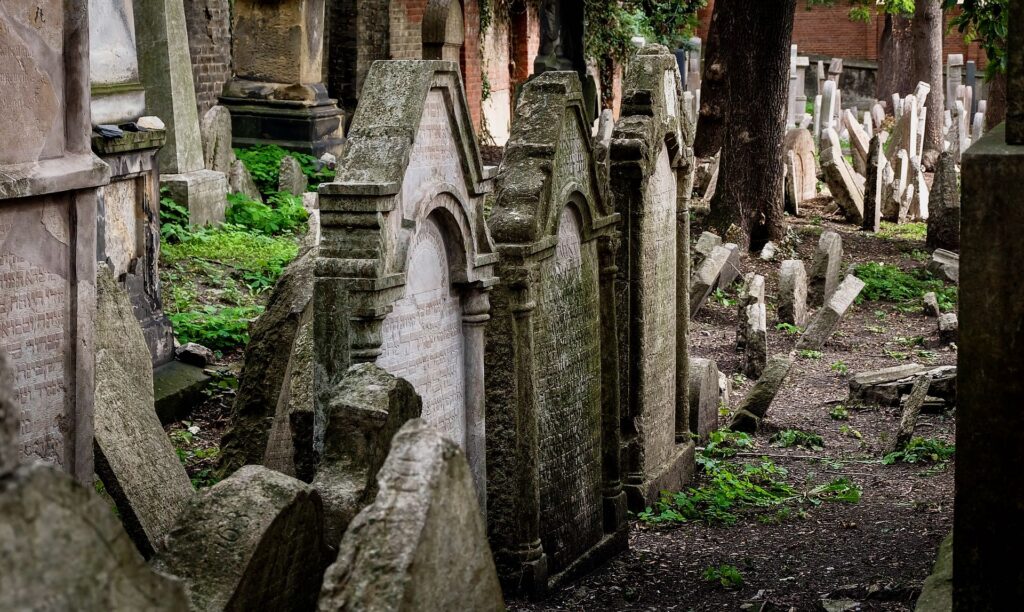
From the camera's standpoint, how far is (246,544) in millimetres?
3467

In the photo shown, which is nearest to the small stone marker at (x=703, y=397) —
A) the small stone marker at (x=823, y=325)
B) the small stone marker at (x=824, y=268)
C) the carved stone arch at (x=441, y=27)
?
the small stone marker at (x=823, y=325)

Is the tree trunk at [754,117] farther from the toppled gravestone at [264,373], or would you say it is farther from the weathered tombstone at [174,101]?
the toppled gravestone at [264,373]

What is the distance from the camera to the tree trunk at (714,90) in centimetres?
1436

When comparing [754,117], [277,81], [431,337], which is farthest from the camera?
[277,81]

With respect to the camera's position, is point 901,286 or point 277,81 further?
point 277,81

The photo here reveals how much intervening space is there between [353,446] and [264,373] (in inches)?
80.3

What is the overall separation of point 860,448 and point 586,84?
13.0m

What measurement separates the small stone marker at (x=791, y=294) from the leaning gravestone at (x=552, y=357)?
5.45m

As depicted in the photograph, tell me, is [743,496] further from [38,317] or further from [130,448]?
[38,317]

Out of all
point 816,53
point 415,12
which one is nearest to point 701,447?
point 415,12

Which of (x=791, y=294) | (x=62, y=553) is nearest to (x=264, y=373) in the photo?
(x=62, y=553)

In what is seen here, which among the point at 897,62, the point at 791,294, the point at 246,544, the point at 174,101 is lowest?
the point at 791,294

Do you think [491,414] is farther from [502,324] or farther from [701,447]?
[701,447]

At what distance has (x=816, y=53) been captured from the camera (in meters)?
41.5
